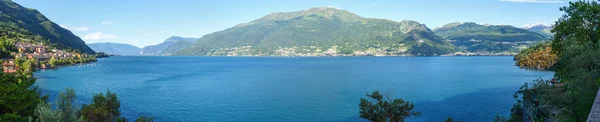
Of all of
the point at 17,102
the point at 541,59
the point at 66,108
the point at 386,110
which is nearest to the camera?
the point at 66,108

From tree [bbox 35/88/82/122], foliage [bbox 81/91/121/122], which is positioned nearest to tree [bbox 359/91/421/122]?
tree [bbox 35/88/82/122]

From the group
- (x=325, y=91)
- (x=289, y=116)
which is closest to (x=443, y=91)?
(x=325, y=91)

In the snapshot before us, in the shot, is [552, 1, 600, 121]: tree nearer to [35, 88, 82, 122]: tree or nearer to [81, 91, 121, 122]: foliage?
[35, 88, 82, 122]: tree

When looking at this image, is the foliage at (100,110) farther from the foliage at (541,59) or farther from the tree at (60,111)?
the foliage at (541,59)

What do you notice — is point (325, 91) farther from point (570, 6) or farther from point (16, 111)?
point (16, 111)

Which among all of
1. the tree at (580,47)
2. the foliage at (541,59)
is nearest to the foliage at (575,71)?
the tree at (580,47)

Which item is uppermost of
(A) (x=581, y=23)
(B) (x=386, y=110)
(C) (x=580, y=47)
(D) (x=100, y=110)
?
(A) (x=581, y=23)

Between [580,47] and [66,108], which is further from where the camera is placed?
[580,47]

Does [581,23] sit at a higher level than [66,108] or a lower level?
higher

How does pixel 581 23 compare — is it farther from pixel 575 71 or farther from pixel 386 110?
pixel 386 110

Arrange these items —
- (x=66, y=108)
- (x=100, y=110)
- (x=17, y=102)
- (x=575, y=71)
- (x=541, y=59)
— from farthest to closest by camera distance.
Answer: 1. (x=541, y=59)
2. (x=575, y=71)
3. (x=100, y=110)
4. (x=17, y=102)
5. (x=66, y=108)

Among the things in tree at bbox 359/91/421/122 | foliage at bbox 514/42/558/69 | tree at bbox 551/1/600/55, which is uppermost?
tree at bbox 551/1/600/55

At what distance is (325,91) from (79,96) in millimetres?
59698

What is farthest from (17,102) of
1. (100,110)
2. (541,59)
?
(541,59)
